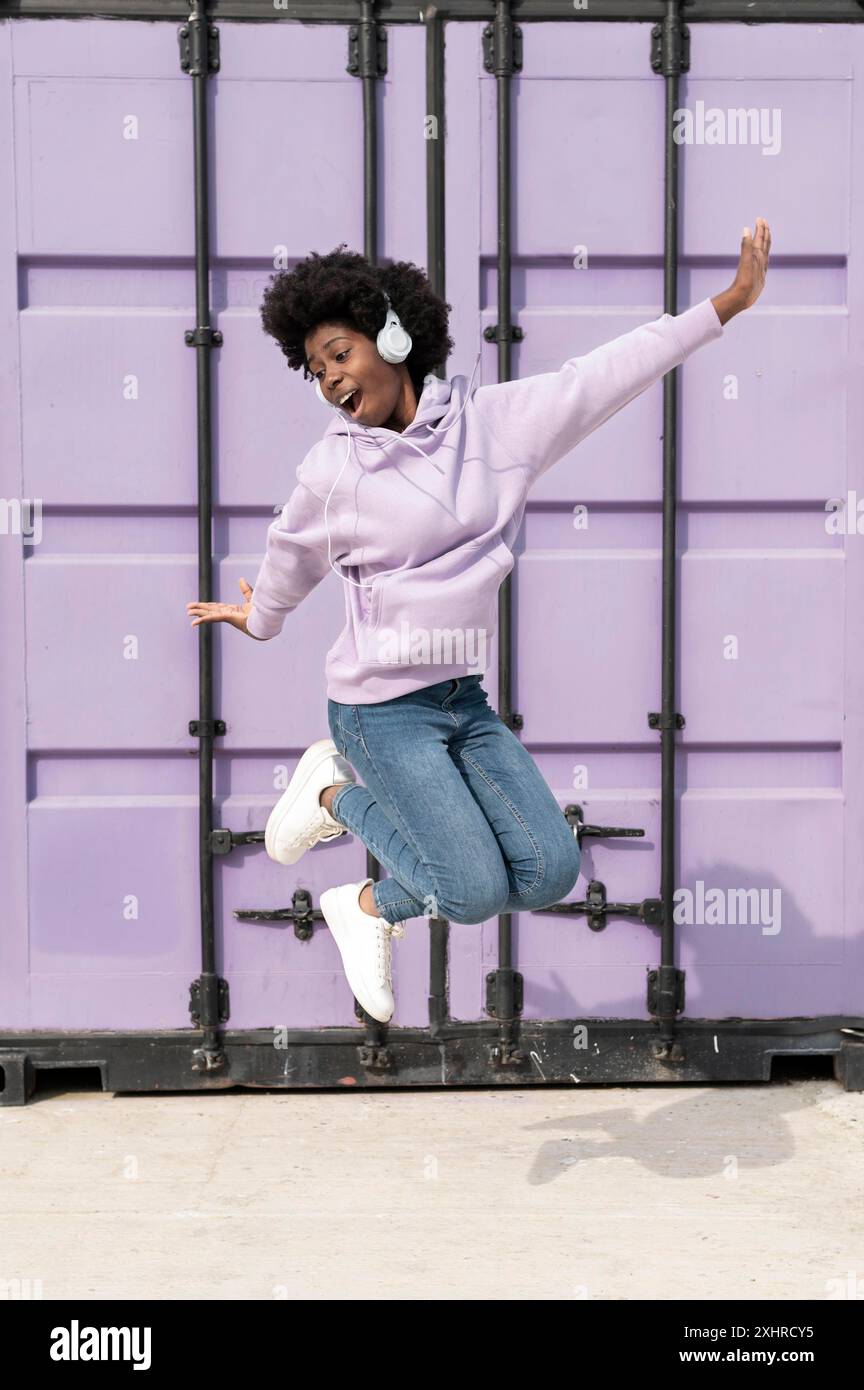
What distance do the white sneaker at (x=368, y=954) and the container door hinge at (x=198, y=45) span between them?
253 centimetres

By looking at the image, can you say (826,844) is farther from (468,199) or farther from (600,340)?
(468,199)

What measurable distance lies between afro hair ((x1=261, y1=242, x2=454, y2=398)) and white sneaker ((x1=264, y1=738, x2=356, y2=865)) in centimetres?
94

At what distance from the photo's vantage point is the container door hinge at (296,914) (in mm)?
4816

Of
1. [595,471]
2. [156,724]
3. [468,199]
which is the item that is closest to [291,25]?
[468,199]

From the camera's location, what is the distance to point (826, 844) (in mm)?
4902

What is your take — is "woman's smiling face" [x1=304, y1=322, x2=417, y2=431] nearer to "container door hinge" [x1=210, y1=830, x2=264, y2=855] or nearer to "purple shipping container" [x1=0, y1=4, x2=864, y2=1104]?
"purple shipping container" [x1=0, y1=4, x2=864, y2=1104]

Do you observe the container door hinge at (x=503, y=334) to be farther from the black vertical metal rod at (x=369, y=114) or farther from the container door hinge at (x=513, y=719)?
the container door hinge at (x=513, y=719)

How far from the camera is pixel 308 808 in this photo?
3.84 metres

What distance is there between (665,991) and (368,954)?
1499mm

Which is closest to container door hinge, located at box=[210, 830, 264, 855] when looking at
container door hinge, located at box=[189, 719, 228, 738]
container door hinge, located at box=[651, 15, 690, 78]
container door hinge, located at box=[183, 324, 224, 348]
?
container door hinge, located at box=[189, 719, 228, 738]

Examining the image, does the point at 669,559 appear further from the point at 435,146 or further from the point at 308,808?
the point at 308,808

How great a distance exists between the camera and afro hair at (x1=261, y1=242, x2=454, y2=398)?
331 cm

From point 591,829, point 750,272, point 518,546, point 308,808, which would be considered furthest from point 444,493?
point 591,829

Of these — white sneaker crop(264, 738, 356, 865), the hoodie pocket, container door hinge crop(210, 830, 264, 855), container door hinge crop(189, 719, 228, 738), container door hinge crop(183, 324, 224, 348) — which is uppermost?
container door hinge crop(183, 324, 224, 348)
